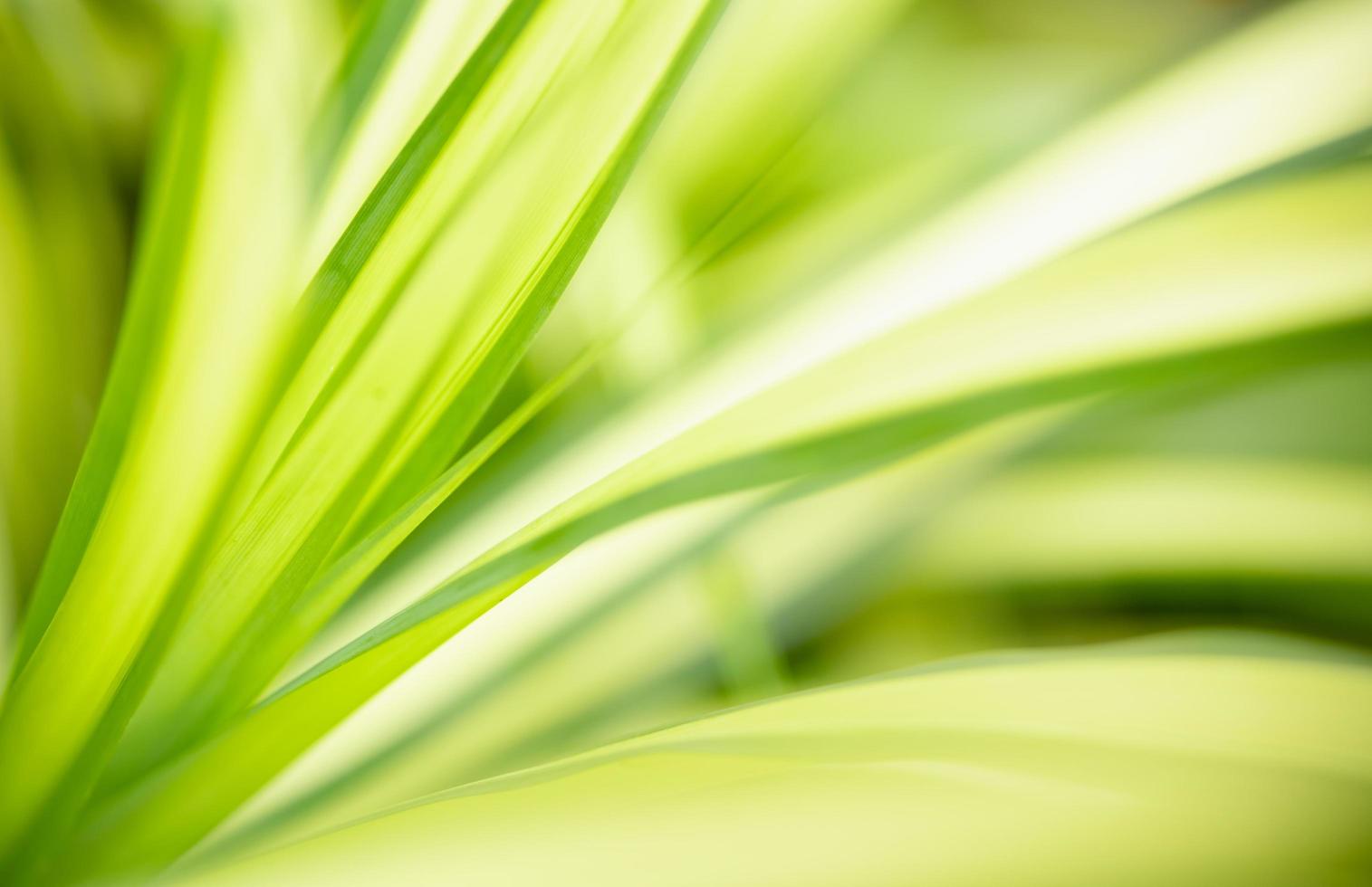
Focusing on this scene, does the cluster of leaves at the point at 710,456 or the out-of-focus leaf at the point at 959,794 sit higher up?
the cluster of leaves at the point at 710,456

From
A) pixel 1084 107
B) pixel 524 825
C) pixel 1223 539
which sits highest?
pixel 1084 107

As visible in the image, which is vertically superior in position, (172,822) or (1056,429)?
(1056,429)

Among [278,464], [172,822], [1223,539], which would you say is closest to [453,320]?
[278,464]

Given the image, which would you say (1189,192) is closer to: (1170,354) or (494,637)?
(1170,354)

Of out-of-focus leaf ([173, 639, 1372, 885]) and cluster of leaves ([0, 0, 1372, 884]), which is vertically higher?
cluster of leaves ([0, 0, 1372, 884])

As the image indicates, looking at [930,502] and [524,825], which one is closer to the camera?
[524,825]

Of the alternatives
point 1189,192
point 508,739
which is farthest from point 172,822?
point 1189,192

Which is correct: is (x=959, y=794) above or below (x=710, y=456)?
below
